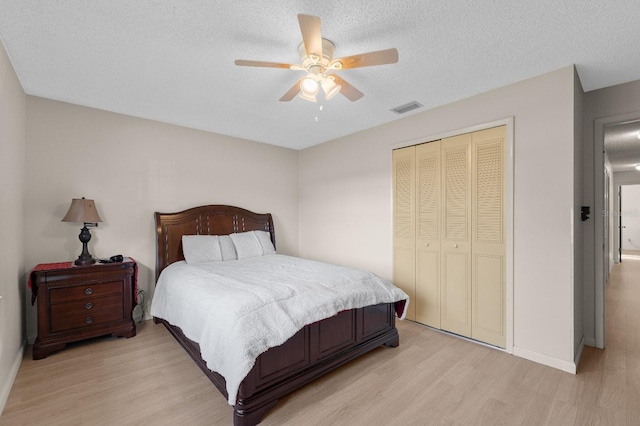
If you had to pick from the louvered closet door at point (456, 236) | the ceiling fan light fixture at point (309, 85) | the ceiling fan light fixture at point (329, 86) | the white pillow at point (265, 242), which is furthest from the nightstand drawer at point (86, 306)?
the louvered closet door at point (456, 236)

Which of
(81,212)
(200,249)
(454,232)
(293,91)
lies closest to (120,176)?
(81,212)

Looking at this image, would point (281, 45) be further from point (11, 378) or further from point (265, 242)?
point (11, 378)

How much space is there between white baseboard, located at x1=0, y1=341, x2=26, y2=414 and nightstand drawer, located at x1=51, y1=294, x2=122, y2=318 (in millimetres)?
374

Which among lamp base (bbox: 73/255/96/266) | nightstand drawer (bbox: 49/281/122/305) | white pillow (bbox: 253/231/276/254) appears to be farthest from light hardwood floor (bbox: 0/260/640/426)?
white pillow (bbox: 253/231/276/254)

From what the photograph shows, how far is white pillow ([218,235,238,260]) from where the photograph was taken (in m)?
3.81

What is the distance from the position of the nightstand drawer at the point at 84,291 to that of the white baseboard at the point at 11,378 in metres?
0.48

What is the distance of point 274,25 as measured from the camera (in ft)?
6.14

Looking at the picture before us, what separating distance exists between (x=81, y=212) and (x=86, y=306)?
0.95 meters

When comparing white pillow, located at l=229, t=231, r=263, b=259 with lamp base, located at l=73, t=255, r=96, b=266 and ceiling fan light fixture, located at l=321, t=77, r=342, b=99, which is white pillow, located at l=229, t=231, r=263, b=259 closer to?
lamp base, located at l=73, t=255, r=96, b=266

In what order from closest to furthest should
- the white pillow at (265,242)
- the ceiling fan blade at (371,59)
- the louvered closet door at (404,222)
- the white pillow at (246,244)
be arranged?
the ceiling fan blade at (371,59)
the louvered closet door at (404,222)
the white pillow at (246,244)
the white pillow at (265,242)

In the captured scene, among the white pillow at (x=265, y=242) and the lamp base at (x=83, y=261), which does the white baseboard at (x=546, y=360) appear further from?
the lamp base at (x=83, y=261)

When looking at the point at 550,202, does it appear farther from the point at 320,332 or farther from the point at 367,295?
the point at 320,332

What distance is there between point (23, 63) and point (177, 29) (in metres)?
1.53

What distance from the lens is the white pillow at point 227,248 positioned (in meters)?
3.81
